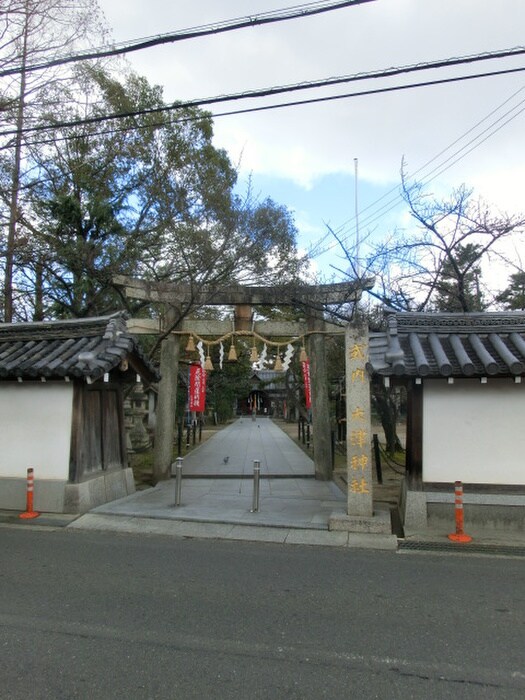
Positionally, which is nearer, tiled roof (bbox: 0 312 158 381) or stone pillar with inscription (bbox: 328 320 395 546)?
stone pillar with inscription (bbox: 328 320 395 546)

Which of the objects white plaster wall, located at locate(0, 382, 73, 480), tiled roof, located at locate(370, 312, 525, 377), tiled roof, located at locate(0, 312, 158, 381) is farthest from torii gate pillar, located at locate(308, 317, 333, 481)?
white plaster wall, located at locate(0, 382, 73, 480)

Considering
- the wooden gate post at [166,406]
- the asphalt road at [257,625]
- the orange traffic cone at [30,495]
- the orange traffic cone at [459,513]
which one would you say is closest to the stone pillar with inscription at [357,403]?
the orange traffic cone at [459,513]

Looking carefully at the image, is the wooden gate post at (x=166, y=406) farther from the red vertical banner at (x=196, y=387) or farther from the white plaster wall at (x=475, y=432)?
the white plaster wall at (x=475, y=432)

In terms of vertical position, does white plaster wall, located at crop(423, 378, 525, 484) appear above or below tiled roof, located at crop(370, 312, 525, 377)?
below

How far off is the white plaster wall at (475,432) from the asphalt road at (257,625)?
70.6 inches

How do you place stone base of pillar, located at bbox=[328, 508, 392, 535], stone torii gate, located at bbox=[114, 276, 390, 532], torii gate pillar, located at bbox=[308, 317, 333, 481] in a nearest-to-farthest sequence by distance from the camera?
stone base of pillar, located at bbox=[328, 508, 392, 535]
stone torii gate, located at bbox=[114, 276, 390, 532]
torii gate pillar, located at bbox=[308, 317, 333, 481]

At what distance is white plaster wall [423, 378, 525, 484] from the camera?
8430 millimetres

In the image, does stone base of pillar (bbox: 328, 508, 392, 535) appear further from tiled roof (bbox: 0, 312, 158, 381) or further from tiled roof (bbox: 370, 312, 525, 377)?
tiled roof (bbox: 0, 312, 158, 381)

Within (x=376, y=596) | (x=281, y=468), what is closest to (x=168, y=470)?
(x=281, y=468)

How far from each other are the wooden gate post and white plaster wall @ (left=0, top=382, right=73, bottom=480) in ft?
14.7

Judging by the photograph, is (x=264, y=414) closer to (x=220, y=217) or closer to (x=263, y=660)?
(x=220, y=217)

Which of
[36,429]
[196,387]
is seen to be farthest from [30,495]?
[196,387]

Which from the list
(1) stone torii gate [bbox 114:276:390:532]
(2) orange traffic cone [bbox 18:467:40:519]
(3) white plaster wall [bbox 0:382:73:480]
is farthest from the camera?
(1) stone torii gate [bbox 114:276:390:532]

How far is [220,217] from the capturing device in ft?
45.0
